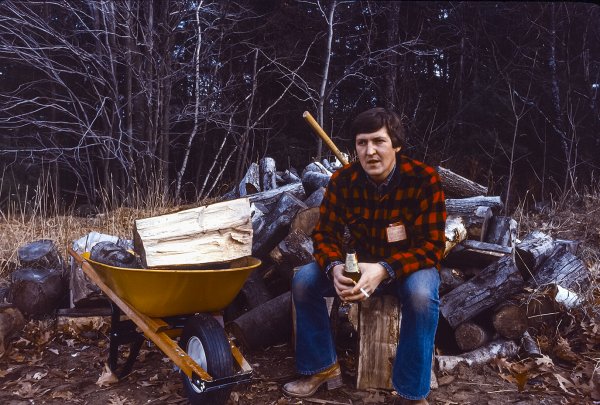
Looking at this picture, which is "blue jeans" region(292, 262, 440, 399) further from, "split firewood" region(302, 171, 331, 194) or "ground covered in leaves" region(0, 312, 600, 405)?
"split firewood" region(302, 171, 331, 194)

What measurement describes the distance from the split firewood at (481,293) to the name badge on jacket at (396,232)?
910 mm

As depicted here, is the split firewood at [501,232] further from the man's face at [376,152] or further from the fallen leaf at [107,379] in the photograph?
the fallen leaf at [107,379]

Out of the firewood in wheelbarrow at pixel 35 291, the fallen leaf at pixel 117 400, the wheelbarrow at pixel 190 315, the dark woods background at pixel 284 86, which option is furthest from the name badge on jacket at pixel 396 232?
the dark woods background at pixel 284 86

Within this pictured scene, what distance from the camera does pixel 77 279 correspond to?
4074 millimetres

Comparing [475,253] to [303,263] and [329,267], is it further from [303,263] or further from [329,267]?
[329,267]

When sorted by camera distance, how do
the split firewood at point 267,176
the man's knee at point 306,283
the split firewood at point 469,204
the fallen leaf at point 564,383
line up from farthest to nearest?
1. the split firewood at point 267,176
2. the split firewood at point 469,204
3. the fallen leaf at point 564,383
4. the man's knee at point 306,283

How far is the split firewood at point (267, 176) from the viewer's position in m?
6.81

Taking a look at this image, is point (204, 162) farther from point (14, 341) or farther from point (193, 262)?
point (193, 262)

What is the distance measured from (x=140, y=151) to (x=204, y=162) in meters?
3.32

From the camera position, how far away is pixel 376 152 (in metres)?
2.85

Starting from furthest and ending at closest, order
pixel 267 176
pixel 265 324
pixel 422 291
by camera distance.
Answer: pixel 267 176 → pixel 265 324 → pixel 422 291

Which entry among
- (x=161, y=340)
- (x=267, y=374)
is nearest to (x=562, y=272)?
(x=267, y=374)

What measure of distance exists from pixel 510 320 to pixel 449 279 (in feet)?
1.60

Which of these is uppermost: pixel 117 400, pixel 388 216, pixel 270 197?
pixel 388 216
